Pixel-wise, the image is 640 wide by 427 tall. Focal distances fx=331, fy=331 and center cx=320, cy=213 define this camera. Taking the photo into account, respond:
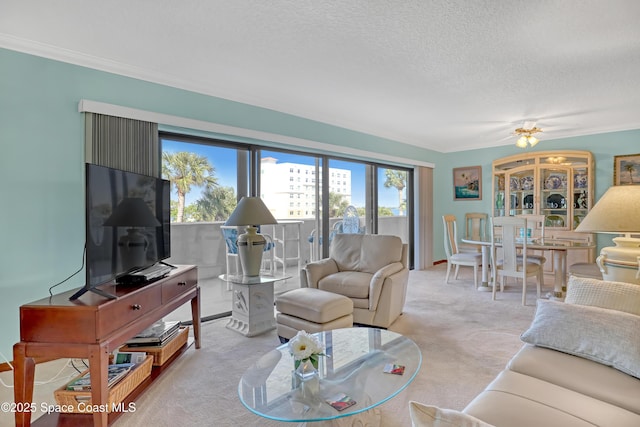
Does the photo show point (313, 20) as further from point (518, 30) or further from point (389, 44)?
point (518, 30)

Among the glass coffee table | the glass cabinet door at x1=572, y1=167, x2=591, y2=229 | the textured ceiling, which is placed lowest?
the glass coffee table

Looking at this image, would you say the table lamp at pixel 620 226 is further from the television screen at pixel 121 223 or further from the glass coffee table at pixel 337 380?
the television screen at pixel 121 223

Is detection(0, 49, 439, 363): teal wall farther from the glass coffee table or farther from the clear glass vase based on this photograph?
the clear glass vase

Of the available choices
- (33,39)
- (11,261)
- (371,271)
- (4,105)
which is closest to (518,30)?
(371,271)

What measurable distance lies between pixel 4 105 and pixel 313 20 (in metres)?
2.29

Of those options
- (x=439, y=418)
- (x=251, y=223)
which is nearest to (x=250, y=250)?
(x=251, y=223)

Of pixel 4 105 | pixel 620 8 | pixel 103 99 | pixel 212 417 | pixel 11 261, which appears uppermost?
pixel 620 8

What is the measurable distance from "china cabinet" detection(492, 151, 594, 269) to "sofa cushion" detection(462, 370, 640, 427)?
490cm

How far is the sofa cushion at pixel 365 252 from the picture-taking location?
140 inches

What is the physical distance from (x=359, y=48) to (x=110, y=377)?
2766 mm

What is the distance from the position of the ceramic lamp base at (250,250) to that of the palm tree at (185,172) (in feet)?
2.39

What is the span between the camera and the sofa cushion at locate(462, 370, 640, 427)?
1121mm

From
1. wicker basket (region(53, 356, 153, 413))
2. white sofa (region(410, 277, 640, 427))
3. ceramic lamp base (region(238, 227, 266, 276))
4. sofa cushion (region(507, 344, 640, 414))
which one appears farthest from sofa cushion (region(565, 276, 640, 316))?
wicker basket (region(53, 356, 153, 413))

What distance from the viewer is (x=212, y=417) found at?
1.88m
